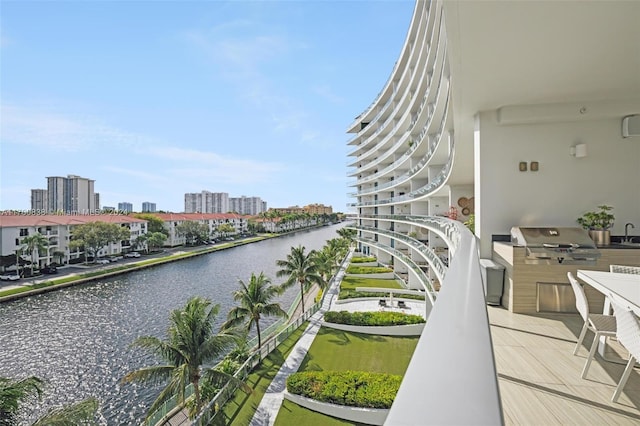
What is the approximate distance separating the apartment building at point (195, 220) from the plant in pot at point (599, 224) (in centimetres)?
6661

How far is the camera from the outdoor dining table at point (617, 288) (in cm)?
333

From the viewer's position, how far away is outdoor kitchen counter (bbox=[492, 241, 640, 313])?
6262 mm

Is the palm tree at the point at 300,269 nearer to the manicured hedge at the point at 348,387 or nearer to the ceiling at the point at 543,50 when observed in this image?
the manicured hedge at the point at 348,387

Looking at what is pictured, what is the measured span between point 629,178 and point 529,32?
225 inches

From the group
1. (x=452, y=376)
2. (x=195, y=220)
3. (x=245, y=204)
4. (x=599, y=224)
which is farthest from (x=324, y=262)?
(x=245, y=204)

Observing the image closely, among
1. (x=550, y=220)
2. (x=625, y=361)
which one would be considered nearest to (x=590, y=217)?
(x=550, y=220)

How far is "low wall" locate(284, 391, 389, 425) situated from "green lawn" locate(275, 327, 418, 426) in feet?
0.94

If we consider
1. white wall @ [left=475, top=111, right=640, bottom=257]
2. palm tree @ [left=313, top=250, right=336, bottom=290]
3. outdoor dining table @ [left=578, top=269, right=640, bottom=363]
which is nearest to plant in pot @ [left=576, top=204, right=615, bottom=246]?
white wall @ [left=475, top=111, right=640, bottom=257]

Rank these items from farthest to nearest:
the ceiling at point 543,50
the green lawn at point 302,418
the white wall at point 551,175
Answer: the green lawn at point 302,418 < the white wall at point 551,175 < the ceiling at point 543,50

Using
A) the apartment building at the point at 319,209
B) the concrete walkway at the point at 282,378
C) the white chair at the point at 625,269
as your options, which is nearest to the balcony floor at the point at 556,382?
the white chair at the point at 625,269

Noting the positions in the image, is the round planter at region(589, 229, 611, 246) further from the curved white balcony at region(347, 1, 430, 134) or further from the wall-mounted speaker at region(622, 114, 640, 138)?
the curved white balcony at region(347, 1, 430, 134)

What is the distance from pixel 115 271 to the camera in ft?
127

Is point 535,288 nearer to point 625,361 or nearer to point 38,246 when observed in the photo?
point 625,361

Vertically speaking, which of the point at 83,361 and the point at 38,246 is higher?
the point at 38,246
